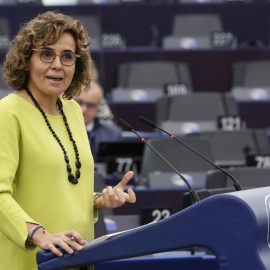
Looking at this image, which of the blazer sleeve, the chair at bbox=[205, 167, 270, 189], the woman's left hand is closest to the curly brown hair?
the blazer sleeve

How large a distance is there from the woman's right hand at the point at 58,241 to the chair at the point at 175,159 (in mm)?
2791

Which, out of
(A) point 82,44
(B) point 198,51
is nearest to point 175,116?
(B) point 198,51

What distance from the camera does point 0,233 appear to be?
6.67ft

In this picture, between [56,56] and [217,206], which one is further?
[56,56]

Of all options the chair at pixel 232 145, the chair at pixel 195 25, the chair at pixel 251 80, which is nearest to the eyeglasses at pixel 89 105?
the chair at pixel 232 145

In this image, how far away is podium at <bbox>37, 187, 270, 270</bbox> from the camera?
1.64 meters

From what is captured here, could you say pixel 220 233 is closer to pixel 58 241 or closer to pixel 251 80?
pixel 58 241

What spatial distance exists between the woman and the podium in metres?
0.19

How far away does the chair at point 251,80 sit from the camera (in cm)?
696

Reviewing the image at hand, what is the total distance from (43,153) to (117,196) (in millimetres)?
241

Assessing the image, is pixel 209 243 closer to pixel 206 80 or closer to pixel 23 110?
pixel 23 110

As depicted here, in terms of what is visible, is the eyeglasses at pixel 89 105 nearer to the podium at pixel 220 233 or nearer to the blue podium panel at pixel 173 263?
the blue podium panel at pixel 173 263

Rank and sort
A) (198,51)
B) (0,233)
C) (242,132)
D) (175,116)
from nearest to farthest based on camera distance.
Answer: (0,233) < (242,132) < (175,116) < (198,51)

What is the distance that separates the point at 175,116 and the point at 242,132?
719mm
